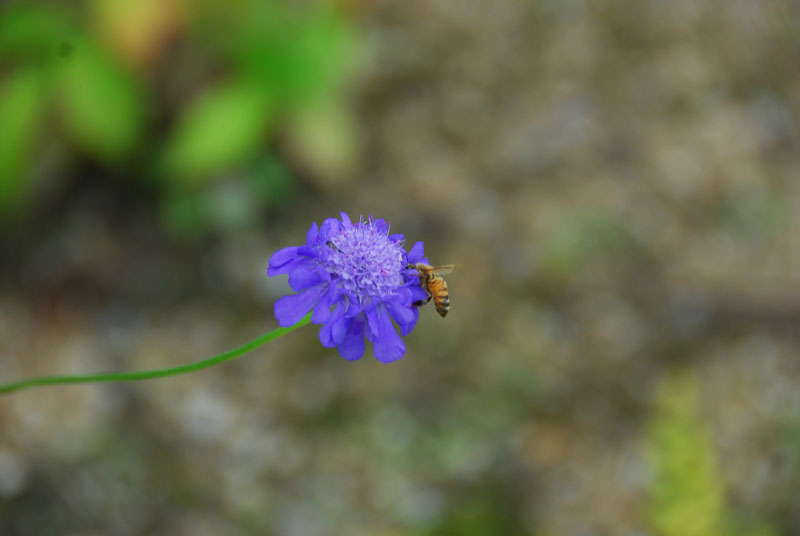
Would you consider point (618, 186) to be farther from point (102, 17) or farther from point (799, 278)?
point (102, 17)

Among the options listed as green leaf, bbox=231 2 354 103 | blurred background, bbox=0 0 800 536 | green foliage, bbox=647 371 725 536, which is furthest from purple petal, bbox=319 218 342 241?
green foliage, bbox=647 371 725 536

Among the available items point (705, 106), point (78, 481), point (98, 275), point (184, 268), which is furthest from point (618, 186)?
point (78, 481)

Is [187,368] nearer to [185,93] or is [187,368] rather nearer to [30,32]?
[185,93]

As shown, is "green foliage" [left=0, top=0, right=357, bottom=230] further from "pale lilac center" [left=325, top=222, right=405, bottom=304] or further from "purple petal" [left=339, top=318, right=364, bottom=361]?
"purple petal" [left=339, top=318, right=364, bottom=361]

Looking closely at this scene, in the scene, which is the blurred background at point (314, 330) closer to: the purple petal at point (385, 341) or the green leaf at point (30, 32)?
the green leaf at point (30, 32)

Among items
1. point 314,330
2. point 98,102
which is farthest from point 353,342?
point 98,102

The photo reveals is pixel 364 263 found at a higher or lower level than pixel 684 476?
lower
